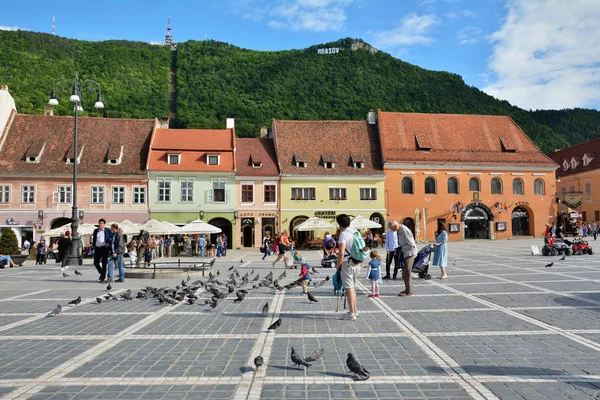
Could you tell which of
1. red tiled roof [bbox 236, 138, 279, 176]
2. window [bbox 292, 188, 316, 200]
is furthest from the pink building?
window [bbox 292, 188, 316, 200]

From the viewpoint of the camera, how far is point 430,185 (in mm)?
41906

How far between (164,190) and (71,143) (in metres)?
8.47

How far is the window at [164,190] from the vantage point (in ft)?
123

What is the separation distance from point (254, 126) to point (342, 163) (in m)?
34.2

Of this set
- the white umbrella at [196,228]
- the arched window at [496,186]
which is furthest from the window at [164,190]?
the arched window at [496,186]

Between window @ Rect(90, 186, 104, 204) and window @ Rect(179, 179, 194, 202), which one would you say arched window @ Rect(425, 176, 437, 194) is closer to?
window @ Rect(179, 179, 194, 202)

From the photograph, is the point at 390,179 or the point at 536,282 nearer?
the point at 536,282

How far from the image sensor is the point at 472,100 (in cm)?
8044

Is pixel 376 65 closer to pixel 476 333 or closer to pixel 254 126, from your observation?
pixel 254 126

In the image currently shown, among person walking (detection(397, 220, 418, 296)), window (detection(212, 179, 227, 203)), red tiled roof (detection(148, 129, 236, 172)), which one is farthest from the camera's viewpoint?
window (detection(212, 179, 227, 203))

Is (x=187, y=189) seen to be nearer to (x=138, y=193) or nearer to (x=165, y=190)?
(x=165, y=190)

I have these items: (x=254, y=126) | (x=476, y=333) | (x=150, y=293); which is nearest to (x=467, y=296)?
(x=476, y=333)

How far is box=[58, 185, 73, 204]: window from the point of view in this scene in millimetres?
35906

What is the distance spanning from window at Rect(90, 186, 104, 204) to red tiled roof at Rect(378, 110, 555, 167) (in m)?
23.3
